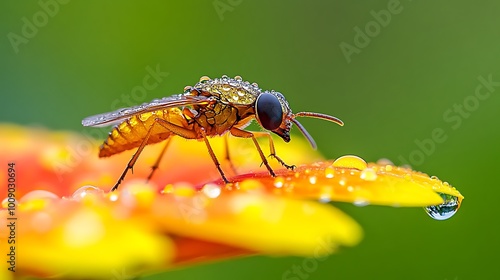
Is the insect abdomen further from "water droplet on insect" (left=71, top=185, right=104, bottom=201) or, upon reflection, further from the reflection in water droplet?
the reflection in water droplet

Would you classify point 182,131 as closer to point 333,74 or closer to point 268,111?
point 268,111

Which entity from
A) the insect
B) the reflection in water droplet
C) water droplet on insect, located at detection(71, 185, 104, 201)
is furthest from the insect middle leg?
the reflection in water droplet

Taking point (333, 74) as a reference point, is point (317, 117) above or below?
below

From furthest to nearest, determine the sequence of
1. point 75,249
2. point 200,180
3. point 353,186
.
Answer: point 200,180 < point 353,186 < point 75,249

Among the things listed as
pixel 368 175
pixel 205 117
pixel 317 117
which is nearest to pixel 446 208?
pixel 368 175

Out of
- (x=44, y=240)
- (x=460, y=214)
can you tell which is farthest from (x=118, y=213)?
(x=460, y=214)

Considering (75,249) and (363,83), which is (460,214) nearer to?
(363,83)

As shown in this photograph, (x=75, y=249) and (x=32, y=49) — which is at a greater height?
(x=32, y=49)
